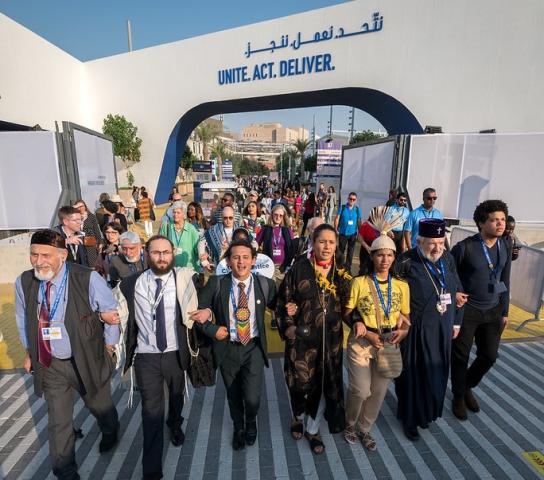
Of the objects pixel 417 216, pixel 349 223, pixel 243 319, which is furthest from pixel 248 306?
pixel 349 223

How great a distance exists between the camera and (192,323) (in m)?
2.50

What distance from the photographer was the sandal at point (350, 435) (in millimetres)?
2850

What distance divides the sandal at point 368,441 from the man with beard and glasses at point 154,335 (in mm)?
1726

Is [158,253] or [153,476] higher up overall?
[158,253]

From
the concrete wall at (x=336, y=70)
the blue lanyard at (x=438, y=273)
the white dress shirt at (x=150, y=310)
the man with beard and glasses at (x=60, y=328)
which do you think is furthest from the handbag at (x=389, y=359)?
the concrete wall at (x=336, y=70)

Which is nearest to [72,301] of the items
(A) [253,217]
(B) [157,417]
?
(B) [157,417]

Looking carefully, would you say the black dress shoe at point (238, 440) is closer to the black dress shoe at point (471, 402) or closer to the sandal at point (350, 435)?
the sandal at point (350, 435)

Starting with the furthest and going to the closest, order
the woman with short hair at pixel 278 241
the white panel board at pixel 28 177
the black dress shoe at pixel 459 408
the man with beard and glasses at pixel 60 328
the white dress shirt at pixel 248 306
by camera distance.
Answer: the white panel board at pixel 28 177
the woman with short hair at pixel 278 241
the black dress shoe at pixel 459 408
the white dress shirt at pixel 248 306
the man with beard and glasses at pixel 60 328

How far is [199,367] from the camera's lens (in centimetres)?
261

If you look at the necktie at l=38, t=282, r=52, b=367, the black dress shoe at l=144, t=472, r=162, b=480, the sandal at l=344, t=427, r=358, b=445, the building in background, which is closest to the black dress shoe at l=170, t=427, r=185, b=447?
the black dress shoe at l=144, t=472, r=162, b=480

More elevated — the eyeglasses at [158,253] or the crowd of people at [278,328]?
the eyeglasses at [158,253]

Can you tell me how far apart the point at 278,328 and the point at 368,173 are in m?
8.17

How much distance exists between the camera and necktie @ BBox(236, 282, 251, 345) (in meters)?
2.57

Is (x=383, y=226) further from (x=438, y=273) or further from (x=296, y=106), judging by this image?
(x=296, y=106)
